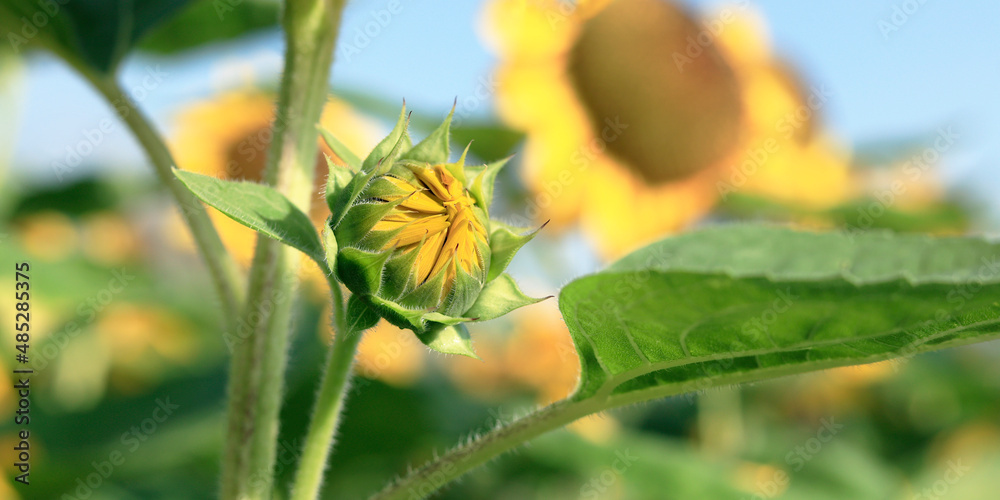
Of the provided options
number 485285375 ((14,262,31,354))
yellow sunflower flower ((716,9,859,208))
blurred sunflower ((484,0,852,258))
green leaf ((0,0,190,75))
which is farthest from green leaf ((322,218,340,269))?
yellow sunflower flower ((716,9,859,208))

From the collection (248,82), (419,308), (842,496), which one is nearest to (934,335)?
(419,308)

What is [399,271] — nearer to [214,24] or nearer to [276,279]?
[276,279]

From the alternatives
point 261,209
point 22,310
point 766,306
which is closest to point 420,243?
point 261,209

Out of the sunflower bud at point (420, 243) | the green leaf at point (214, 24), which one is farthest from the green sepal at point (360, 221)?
the green leaf at point (214, 24)

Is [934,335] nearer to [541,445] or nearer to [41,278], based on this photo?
[541,445]

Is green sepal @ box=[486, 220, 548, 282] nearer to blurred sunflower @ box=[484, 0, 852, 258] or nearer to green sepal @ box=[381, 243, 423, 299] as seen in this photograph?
green sepal @ box=[381, 243, 423, 299]

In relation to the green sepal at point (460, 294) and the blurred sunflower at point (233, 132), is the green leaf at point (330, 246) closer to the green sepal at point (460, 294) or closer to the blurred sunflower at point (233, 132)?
the green sepal at point (460, 294)
